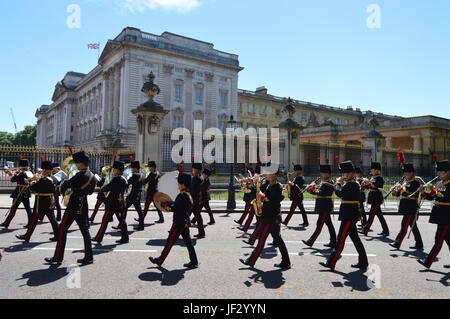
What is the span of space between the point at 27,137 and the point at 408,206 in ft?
417

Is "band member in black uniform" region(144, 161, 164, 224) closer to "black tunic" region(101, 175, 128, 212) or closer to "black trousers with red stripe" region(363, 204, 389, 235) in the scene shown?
"black tunic" region(101, 175, 128, 212)

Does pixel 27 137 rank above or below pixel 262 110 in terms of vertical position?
below

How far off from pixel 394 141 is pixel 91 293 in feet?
155

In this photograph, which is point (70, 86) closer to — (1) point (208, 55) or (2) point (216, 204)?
(1) point (208, 55)

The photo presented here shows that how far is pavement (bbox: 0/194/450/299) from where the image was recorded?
4961mm

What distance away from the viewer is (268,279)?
5.66 metres

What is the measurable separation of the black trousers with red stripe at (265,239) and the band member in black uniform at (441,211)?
7.88 ft

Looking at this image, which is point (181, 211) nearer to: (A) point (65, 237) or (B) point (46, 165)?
(A) point (65, 237)

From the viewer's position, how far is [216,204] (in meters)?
16.3

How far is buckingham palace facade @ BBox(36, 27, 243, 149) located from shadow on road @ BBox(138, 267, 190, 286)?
122 ft

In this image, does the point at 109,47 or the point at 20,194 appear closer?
the point at 20,194

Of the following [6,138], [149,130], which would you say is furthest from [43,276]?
[6,138]

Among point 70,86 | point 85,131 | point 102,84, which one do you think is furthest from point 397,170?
point 70,86

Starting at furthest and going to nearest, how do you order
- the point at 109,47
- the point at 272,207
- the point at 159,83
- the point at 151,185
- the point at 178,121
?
the point at 178,121
the point at 109,47
the point at 159,83
the point at 151,185
the point at 272,207
